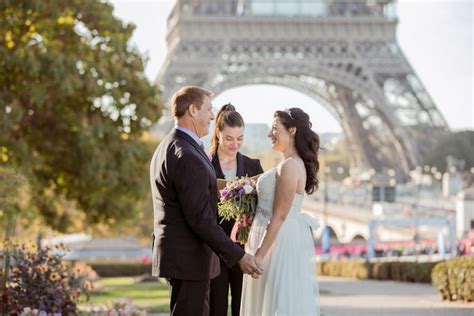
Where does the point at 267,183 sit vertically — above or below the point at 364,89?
below

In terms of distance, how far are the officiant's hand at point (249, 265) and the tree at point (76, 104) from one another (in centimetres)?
1712

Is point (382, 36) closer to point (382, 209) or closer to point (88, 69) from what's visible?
point (382, 209)

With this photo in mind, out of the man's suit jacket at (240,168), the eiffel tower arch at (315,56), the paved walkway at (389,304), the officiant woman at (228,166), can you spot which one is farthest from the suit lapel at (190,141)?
the eiffel tower arch at (315,56)

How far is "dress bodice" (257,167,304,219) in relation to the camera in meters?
7.50

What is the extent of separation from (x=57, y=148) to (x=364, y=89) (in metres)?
37.8

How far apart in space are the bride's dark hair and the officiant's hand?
0.80 m

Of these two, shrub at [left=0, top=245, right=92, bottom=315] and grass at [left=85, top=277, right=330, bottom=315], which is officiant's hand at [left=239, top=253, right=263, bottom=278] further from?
grass at [left=85, top=277, right=330, bottom=315]

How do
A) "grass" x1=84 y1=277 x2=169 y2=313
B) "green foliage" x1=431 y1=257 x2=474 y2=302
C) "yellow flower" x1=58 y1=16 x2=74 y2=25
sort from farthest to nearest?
"yellow flower" x1=58 y1=16 x2=74 y2=25, "grass" x1=84 y1=277 x2=169 y2=313, "green foliage" x1=431 y1=257 x2=474 y2=302

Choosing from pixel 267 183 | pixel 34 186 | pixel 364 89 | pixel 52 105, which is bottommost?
pixel 267 183

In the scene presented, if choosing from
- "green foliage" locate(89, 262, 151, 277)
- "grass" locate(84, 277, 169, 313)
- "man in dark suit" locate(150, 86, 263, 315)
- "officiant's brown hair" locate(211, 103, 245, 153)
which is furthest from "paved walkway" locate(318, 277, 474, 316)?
"green foliage" locate(89, 262, 151, 277)

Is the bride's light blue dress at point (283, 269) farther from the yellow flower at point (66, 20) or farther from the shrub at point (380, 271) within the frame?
the shrub at point (380, 271)

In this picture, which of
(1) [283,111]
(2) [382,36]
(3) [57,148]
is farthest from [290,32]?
(1) [283,111]

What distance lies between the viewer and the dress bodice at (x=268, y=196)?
7504 millimetres

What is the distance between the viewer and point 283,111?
7516 mm
